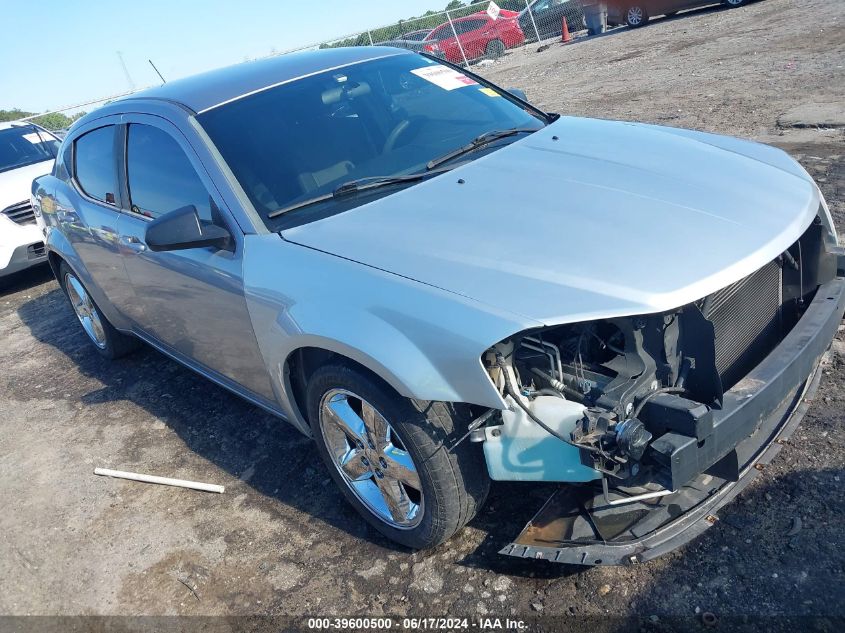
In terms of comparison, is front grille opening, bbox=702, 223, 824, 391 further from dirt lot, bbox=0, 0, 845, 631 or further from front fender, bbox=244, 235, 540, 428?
front fender, bbox=244, 235, 540, 428

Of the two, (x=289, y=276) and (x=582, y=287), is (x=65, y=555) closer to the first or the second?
(x=289, y=276)

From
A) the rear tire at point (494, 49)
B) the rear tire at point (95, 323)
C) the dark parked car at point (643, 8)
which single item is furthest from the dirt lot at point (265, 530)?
the rear tire at point (494, 49)

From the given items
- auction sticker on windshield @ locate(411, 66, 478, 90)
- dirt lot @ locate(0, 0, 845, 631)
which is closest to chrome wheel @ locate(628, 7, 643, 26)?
dirt lot @ locate(0, 0, 845, 631)

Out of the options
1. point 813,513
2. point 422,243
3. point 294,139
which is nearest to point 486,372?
point 422,243

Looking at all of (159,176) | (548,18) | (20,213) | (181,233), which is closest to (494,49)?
(548,18)

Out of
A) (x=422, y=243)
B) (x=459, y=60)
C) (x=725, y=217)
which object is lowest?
(x=459, y=60)

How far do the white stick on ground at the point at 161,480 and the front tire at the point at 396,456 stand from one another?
0.89m

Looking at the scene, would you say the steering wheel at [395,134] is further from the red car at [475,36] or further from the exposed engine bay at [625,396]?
the red car at [475,36]

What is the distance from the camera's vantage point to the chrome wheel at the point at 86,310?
5.31 m

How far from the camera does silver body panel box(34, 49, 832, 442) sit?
2.26 metres

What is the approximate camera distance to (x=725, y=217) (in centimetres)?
252

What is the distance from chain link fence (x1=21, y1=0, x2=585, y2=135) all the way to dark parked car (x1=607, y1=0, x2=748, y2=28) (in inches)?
66.3

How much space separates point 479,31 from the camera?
20.1 m

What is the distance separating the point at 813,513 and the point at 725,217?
45.2 inches
